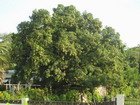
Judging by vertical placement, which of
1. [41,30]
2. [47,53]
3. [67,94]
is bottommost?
[67,94]

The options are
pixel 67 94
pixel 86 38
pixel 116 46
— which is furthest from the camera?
pixel 116 46

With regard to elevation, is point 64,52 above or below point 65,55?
above

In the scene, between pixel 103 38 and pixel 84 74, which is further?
pixel 103 38

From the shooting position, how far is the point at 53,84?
28.4 m

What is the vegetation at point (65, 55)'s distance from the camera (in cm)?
2688

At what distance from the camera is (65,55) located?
2761 centimetres

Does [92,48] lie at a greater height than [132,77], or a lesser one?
greater

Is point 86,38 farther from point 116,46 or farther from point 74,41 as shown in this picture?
point 116,46

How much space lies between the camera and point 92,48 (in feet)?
93.4

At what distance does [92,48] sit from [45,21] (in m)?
4.01

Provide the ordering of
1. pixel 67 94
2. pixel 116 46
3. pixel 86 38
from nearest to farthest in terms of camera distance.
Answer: pixel 67 94 → pixel 86 38 → pixel 116 46

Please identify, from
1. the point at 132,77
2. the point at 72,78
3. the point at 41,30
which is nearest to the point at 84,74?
the point at 72,78

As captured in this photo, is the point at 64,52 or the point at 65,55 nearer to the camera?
the point at 64,52

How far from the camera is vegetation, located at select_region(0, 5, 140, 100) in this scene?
88.2 ft
